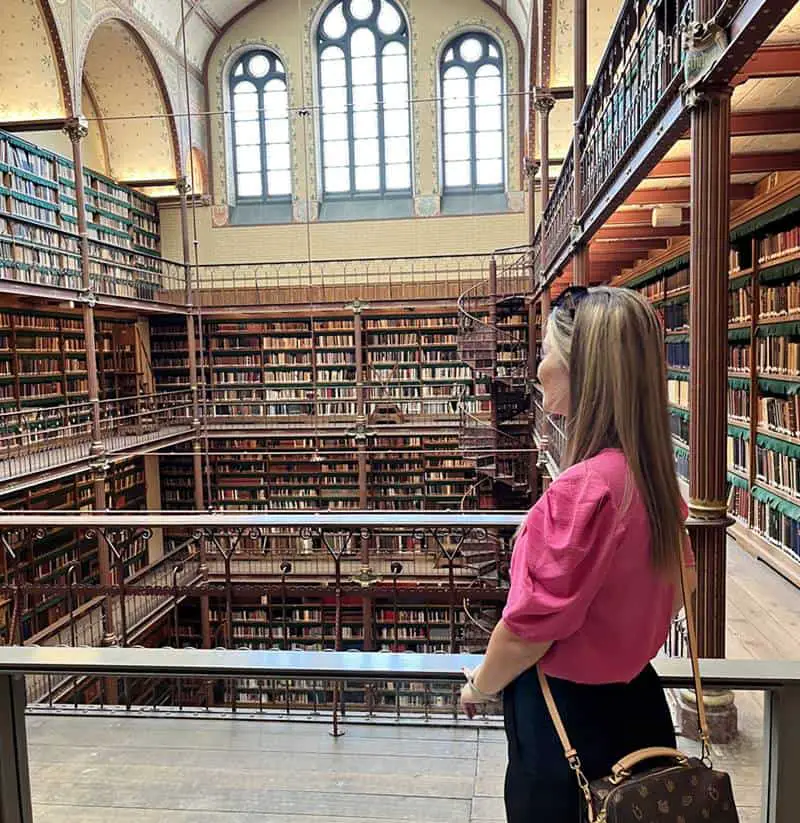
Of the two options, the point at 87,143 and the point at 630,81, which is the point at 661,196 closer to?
the point at 630,81

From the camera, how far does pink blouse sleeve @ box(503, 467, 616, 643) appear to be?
875mm

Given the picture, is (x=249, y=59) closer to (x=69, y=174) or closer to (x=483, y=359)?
(x=69, y=174)

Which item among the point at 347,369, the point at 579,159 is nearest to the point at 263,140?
the point at 347,369

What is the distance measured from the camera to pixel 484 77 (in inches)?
521

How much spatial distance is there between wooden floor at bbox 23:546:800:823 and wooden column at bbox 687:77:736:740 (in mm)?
710

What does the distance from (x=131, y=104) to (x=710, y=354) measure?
12.5 meters

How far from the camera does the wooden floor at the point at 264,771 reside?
162 cm

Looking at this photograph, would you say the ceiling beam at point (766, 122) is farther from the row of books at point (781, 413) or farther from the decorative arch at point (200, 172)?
the decorative arch at point (200, 172)

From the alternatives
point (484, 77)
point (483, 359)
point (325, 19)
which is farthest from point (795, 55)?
point (325, 19)

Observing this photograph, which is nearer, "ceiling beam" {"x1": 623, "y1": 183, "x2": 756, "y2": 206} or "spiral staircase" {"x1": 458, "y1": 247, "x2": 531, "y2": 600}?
"ceiling beam" {"x1": 623, "y1": 183, "x2": 756, "y2": 206}

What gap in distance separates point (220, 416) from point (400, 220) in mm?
4728

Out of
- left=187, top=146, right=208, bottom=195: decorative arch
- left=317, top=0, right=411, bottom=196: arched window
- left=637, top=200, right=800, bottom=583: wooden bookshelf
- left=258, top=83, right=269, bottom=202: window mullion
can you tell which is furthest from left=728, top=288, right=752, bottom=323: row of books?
left=187, top=146, right=208, bottom=195: decorative arch

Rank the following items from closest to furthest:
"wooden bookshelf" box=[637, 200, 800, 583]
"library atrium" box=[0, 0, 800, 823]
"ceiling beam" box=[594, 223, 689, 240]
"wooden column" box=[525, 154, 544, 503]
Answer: "library atrium" box=[0, 0, 800, 823], "wooden bookshelf" box=[637, 200, 800, 583], "ceiling beam" box=[594, 223, 689, 240], "wooden column" box=[525, 154, 544, 503]

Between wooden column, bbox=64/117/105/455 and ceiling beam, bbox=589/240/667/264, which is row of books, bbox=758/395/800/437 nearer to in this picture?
ceiling beam, bbox=589/240/667/264
